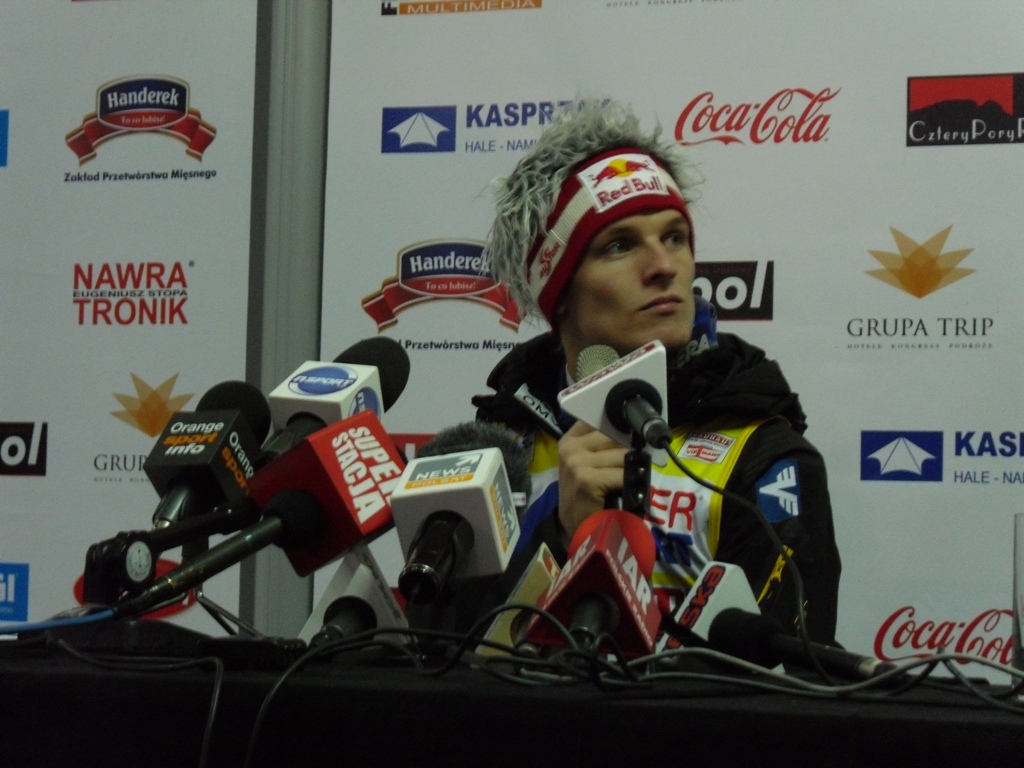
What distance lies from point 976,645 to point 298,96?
1656 millimetres

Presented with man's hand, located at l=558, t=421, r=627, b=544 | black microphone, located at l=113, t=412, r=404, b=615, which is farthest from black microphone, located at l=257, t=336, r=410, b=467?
man's hand, located at l=558, t=421, r=627, b=544

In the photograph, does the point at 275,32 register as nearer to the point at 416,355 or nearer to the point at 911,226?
the point at 416,355

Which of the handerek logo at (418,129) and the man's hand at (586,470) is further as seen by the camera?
the handerek logo at (418,129)

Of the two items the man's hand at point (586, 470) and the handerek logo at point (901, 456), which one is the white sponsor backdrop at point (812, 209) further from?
the man's hand at point (586, 470)

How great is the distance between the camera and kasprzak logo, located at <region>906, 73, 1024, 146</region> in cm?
205

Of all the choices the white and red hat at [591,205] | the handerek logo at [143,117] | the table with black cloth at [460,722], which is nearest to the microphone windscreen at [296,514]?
the table with black cloth at [460,722]

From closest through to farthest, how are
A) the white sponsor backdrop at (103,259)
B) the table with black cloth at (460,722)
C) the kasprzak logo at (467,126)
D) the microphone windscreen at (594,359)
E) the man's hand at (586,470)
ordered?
1. the table with black cloth at (460,722)
2. the man's hand at (586,470)
3. the microphone windscreen at (594,359)
4. the kasprzak logo at (467,126)
5. the white sponsor backdrop at (103,259)

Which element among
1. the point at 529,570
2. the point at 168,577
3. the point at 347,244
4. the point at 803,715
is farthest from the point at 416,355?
the point at 803,715

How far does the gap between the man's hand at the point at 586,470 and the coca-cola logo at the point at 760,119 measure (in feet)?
3.78

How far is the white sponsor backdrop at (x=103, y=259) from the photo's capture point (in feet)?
7.77

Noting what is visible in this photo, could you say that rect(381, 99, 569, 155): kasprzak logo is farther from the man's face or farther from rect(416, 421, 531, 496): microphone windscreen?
rect(416, 421, 531, 496): microphone windscreen

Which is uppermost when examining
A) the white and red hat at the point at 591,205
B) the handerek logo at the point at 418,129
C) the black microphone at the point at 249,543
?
the handerek logo at the point at 418,129

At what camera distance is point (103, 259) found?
2.43m

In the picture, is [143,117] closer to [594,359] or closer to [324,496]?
[594,359]
